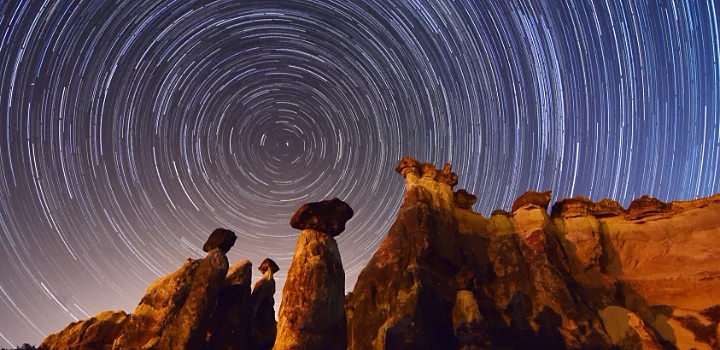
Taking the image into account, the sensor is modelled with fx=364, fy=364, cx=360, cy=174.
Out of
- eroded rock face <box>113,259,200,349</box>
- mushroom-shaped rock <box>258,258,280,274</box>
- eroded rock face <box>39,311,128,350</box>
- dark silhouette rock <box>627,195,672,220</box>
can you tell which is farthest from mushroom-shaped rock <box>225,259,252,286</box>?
dark silhouette rock <box>627,195,672,220</box>


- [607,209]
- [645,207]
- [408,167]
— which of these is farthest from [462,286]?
[645,207]

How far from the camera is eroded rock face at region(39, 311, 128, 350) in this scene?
1491 centimetres

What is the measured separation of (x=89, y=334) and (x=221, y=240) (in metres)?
6.24

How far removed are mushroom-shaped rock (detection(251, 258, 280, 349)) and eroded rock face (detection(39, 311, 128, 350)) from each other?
583cm

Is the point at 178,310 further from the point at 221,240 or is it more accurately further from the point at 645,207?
the point at 645,207

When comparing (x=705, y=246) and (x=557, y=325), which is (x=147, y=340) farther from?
(x=705, y=246)

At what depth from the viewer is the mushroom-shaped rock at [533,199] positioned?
102 feet

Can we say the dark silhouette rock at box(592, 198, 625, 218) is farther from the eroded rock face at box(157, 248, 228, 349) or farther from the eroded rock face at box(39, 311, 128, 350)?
the eroded rock face at box(39, 311, 128, 350)

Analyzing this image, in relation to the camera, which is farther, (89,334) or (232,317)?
(232,317)

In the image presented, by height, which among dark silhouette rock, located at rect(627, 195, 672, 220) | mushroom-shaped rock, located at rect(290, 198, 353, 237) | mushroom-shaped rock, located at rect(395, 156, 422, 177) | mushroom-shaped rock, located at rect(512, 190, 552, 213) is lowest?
mushroom-shaped rock, located at rect(290, 198, 353, 237)

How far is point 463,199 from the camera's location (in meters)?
34.4

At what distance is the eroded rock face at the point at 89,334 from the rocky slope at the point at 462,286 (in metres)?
0.06

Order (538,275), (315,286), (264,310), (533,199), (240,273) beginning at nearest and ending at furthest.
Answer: (315,286)
(240,273)
(264,310)
(538,275)
(533,199)

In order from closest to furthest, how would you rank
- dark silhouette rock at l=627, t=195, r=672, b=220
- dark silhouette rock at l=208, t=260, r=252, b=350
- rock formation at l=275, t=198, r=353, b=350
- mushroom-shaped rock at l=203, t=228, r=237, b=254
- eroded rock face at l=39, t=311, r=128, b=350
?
1. rock formation at l=275, t=198, r=353, b=350
2. eroded rock face at l=39, t=311, r=128, b=350
3. dark silhouette rock at l=208, t=260, r=252, b=350
4. mushroom-shaped rock at l=203, t=228, r=237, b=254
5. dark silhouette rock at l=627, t=195, r=672, b=220
